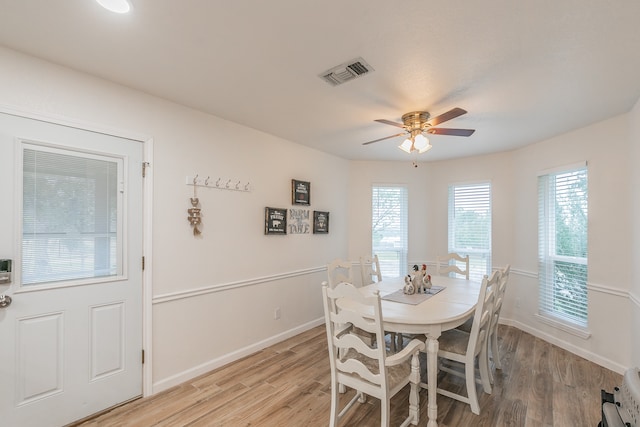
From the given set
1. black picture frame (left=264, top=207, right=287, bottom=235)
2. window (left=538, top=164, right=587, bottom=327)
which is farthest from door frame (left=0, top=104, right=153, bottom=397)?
window (left=538, top=164, right=587, bottom=327)

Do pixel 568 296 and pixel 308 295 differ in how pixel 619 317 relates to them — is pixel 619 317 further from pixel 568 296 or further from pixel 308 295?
pixel 308 295

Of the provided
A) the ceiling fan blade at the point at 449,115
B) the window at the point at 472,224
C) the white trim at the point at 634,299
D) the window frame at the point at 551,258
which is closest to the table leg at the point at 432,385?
the ceiling fan blade at the point at 449,115

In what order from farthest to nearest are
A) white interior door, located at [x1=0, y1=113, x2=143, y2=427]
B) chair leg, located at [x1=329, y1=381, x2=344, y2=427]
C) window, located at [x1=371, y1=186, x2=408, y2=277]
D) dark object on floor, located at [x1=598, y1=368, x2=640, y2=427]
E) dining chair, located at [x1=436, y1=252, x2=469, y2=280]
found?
window, located at [x1=371, y1=186, x2=408, y2=277] < dining chair, located at [x1=436, y1=252, x2=469, y2=280] < chair leg, located at [x1=329, y1=381, x2=344, y2=427] < white interior door, located at [x1=0, y1=113, x2=143, y2=427] < dark object on floor, located at [x1=598, y1=368, x2=640, y2=427]

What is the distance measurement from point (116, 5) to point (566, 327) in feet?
16.2

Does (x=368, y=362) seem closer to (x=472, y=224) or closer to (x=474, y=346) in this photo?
(x=474, y=346)

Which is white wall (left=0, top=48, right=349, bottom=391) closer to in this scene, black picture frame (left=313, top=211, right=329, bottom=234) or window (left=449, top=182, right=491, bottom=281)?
black picture frame (left=313, top=211, right=329, bottom=234)

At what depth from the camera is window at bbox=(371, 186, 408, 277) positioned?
4992mm

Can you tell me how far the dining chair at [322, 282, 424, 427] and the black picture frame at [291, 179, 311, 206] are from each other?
6.72ft

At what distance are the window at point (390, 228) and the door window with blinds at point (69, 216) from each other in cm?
365

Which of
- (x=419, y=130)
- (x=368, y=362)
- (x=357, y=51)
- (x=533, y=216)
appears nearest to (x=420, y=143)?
(x=419, y=130)

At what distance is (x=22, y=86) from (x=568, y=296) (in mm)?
5457

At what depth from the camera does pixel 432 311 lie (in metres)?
2.27

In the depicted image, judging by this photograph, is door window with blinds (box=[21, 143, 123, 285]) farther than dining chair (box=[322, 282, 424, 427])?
Yes

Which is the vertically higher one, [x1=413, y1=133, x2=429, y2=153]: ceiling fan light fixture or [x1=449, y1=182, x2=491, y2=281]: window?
[x1=413, y1=133, x2=429, y2=153]: ceiling fan light fixture
